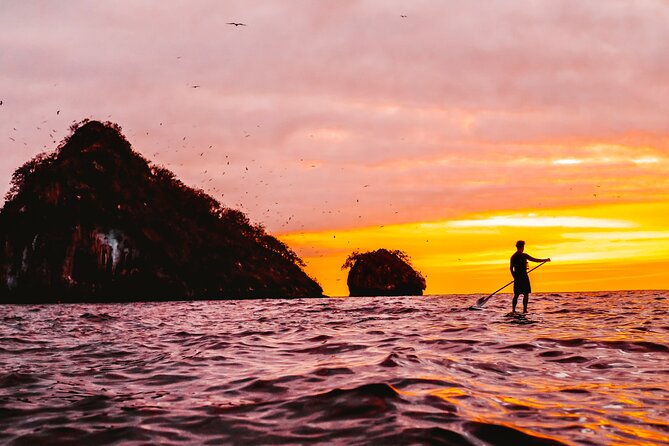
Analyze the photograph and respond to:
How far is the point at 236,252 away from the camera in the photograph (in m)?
105

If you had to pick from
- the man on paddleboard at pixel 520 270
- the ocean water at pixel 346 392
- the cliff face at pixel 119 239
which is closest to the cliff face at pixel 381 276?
the cliff face at pixel 119 239

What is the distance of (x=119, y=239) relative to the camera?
281ft

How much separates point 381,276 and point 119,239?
142ft

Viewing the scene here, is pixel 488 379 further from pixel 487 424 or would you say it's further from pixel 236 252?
pixel 236 252

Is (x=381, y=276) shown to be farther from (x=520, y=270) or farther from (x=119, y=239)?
(x=520, y=270)

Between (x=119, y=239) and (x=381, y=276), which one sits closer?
(x=119, y=239)

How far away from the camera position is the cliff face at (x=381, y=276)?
3957 inches

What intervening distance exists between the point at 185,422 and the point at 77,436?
0.94 meters

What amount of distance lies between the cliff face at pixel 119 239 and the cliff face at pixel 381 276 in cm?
1171

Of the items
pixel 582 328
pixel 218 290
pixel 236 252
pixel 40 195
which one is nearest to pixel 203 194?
pixel 236 252

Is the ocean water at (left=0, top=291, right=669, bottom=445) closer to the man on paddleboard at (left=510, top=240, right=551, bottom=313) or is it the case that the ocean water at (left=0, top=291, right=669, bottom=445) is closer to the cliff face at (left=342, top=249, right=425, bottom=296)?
the man on paddleboard at (left=510, top=240, right=551, bottom=313)

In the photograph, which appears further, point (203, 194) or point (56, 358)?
point (203, 194)

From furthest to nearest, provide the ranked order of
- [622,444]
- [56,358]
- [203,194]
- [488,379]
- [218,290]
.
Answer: [203,194], [218,290], [56,358], [488,379], [622,444]

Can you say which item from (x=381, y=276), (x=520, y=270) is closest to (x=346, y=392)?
(x=520, y=270)
